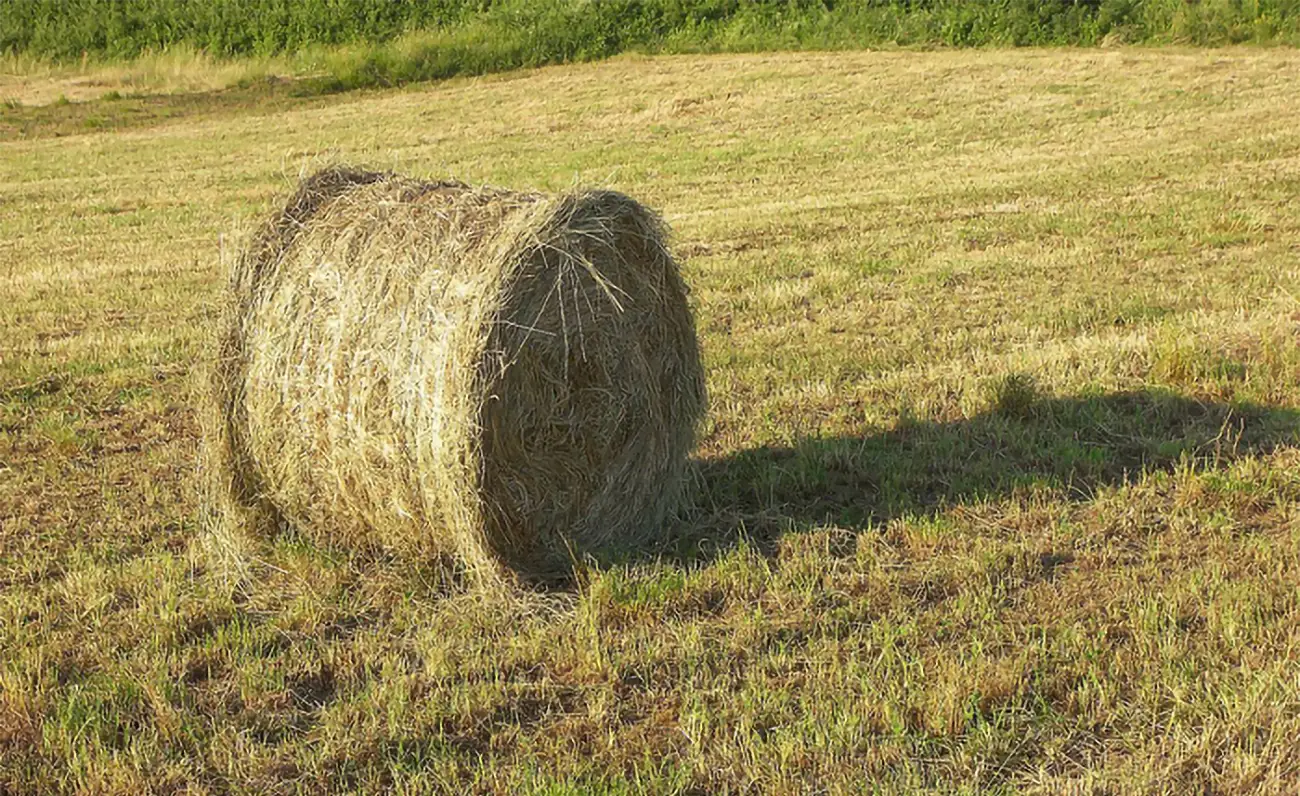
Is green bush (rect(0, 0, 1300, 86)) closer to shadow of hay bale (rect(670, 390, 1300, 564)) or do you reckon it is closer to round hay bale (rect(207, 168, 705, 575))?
shadow of hay bale (rect(670, 390, 1300, 564))

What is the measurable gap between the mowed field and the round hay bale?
0.28m

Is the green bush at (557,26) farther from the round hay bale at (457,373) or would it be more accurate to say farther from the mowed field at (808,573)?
the round hay bale at (457,373)

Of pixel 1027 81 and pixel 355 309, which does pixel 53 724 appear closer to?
pixel 355 309

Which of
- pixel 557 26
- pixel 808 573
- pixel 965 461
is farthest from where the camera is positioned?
pixel 557 26

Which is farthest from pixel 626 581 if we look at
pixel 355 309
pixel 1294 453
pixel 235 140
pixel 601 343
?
pixel 235 140

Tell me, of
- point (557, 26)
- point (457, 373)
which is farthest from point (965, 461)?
point (557, 26)

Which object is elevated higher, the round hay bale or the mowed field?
the round hay bale

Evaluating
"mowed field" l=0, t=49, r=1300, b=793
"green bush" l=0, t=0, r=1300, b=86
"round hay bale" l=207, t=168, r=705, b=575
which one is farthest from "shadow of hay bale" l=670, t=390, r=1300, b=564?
"green bush" l=0, t=0, r=1300, b=86

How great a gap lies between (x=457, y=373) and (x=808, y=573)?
158 cm

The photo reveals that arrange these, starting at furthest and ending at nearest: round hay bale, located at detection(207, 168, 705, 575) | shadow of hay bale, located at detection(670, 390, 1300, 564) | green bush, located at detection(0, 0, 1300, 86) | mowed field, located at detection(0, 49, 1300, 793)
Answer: green bush, located at detection(0, 0, 1300, 86), shadow of hay bale, located at detection(670, 390, 1300, 564), round hay bale, located at detection(207, 168, 705, 575), mowed field, located at detection(0, 49, 1300, 793)

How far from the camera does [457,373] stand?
514 cm

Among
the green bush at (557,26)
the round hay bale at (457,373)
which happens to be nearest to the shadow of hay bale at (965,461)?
the round hay bale at (457,373)

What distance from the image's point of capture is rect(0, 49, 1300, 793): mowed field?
165 inches

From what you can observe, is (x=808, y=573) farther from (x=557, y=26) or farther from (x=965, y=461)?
(x=557, y=26)
